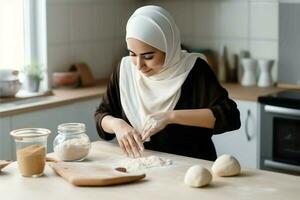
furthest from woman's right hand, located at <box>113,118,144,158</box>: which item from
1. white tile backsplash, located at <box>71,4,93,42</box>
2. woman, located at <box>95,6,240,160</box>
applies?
white tile backsplash, located at <box>71,4,93,42</box>

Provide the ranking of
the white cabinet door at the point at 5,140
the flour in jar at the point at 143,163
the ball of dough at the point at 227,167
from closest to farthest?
the ball of dough at the point at 227,167 < the flour in jar at the point at 143,163 < the white cabinet door at the point at 5,140

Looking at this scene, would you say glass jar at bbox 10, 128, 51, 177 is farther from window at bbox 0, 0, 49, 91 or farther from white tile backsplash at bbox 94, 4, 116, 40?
white tile backsplash at bbox 94, 4, 116, 40

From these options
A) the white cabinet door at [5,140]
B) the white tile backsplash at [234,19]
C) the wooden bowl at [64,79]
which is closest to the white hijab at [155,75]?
the white cabinet door at [5,140]

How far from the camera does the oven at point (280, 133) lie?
3.57 m

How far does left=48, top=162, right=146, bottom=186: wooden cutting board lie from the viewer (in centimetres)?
208

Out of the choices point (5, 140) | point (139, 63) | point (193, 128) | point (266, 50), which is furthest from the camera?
point (266, 50)

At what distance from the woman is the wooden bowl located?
1342 millimetres

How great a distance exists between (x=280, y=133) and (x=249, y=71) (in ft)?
2.13

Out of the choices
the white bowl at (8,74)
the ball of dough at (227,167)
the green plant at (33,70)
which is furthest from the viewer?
the green plant at (33,70)

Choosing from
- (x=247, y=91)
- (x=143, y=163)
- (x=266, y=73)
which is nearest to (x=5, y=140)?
(x=143, y=163)

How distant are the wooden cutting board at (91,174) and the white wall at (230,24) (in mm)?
2169

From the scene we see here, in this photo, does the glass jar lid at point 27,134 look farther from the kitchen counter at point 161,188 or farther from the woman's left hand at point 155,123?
the woman's left hand at point 155,123

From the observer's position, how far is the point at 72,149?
2.36m

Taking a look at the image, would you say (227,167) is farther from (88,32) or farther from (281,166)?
(88,32)
